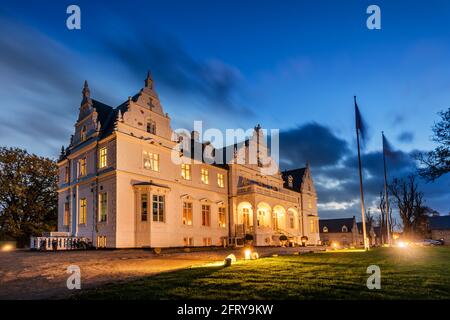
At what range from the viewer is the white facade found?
95.8ft

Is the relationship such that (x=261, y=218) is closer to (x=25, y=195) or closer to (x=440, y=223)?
(x=25, y=195)

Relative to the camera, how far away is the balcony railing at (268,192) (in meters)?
40.6

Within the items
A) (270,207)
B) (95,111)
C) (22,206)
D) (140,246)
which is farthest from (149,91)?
(22,206)

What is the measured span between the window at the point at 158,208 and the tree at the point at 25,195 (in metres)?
21.4

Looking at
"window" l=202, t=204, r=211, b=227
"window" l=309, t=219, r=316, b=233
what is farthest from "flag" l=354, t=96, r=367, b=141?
"window" l=309, t=219, r=316, b=233

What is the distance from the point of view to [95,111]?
1283 inches

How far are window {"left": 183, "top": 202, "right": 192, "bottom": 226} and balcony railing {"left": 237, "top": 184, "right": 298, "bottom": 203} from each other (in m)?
7.72

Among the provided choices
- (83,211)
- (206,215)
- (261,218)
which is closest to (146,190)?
(83,211)

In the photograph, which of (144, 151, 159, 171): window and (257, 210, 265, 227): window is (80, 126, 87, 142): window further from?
(257, 210, 265, 227): window

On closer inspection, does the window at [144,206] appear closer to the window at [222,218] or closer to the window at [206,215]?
the window at [206,215]

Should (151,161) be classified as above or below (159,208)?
above

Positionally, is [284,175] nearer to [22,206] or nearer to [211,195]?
[211,195]

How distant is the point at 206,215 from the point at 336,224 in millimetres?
60167

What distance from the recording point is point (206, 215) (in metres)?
38.7
